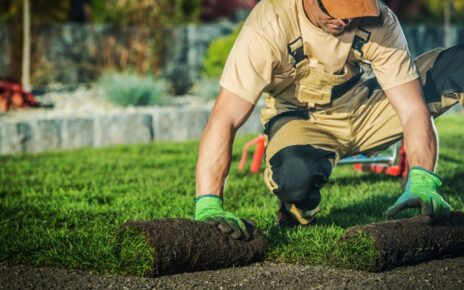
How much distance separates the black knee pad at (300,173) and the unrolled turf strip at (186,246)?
696mm

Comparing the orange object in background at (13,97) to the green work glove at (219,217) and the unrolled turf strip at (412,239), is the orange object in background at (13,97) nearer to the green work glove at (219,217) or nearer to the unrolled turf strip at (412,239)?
the green work glove at (219,217)

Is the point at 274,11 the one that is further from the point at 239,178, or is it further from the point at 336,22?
the point at 239,178

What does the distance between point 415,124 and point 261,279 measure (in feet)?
4.11

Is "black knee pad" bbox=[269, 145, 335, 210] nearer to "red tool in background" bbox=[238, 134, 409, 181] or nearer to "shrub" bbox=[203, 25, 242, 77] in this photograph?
→ "red tool in background" bbox=[238, 134, 409, 181]

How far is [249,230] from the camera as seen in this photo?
4398mm

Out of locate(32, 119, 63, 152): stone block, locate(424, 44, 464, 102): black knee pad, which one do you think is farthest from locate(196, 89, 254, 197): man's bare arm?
locate(32, 119, 63, 152): stone block

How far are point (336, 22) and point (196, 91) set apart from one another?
7.65 meters

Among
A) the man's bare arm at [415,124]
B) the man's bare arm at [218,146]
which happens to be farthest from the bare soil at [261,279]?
the man's bare arm at [415,124]

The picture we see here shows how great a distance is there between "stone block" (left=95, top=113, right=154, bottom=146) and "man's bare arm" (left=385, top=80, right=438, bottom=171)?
502cm

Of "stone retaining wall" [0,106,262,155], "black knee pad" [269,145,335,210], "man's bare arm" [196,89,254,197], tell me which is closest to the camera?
"man's bare arm" [196,89,254,197]

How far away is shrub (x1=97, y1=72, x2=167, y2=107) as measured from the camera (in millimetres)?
10430

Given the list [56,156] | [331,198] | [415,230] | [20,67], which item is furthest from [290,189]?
[20,67]

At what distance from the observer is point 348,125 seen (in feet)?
17.2

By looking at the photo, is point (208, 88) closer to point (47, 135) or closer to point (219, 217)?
point (47, 135)
